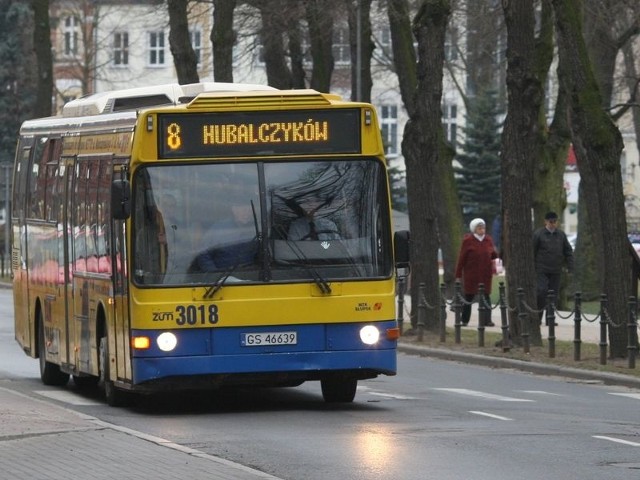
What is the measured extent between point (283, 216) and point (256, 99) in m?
1.15

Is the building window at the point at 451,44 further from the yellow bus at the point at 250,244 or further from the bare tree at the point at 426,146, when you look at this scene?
the yellow bus at the point at 250,244

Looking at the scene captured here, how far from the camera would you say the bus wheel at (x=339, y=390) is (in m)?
17.2

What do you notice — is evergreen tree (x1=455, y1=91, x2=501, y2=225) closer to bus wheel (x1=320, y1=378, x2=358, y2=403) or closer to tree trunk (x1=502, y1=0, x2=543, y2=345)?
tree trunk (x1=502, y1=0, x2=543, y2=345)

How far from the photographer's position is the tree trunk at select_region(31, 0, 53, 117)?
144 ft

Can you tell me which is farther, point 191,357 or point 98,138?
point 98,138

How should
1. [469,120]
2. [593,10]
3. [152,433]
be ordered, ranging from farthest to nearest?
[469,120] → [593,10] → [152,433]

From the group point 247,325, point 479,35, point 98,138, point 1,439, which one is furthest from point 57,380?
point 479,35

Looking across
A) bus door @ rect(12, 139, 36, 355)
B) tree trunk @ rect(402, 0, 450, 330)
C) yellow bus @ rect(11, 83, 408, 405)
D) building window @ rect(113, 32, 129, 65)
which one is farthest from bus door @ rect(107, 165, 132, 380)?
building window @ rect(113, 32, 129, 65)

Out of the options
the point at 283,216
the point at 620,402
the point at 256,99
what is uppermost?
the point at 256,99

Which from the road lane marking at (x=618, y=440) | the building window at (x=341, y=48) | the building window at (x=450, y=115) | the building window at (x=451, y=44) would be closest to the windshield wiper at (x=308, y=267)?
the road lane marking at (x=618, y=440)

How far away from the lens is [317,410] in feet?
54.5

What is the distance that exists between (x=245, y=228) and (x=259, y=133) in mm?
903

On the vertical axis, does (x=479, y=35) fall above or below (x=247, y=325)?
above

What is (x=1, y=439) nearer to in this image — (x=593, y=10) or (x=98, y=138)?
(x=98, y=138)
